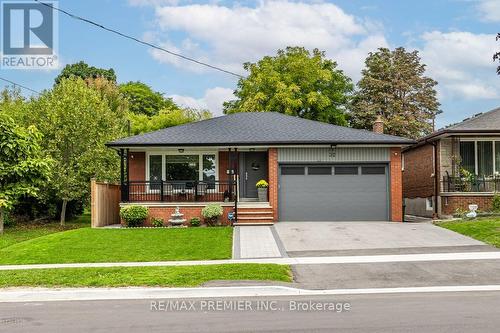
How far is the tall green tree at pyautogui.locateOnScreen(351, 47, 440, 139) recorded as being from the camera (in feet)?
135

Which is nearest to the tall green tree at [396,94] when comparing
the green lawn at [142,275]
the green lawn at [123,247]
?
the green lawn at [123,247]

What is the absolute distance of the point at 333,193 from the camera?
21.0m

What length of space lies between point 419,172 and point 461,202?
160 inches

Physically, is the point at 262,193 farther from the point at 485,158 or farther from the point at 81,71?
the point at 81,71

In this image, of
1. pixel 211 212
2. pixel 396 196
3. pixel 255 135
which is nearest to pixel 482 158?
pixel 396 196

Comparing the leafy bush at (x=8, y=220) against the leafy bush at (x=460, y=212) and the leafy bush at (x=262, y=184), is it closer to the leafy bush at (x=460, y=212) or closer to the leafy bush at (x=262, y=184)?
the leafy bush at (x=262, y=184)

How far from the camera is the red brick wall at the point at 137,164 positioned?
22.2 meters

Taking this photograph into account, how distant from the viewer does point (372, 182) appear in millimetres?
21094

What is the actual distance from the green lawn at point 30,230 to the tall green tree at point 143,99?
32422 mm

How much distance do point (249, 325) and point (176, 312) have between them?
1552mm

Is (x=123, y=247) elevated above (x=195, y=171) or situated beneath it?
situated beneath

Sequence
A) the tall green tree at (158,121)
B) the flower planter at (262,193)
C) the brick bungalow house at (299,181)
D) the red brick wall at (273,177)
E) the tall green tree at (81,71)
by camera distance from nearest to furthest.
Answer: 1. the brick bungalow house at (299,181)
2. the red brick wall at (273,177)
3. the flower planter at (262,193)
4. the tall green tree at (158,121)
5. the tall green tree at (81,71)

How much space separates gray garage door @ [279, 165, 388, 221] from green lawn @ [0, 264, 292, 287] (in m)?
9.15

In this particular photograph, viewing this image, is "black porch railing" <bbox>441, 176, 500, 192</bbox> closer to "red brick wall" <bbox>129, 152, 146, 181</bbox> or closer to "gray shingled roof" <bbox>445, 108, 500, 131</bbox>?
"gray shingled roof" <bbox>445, 108, 500, 131</bbox>
